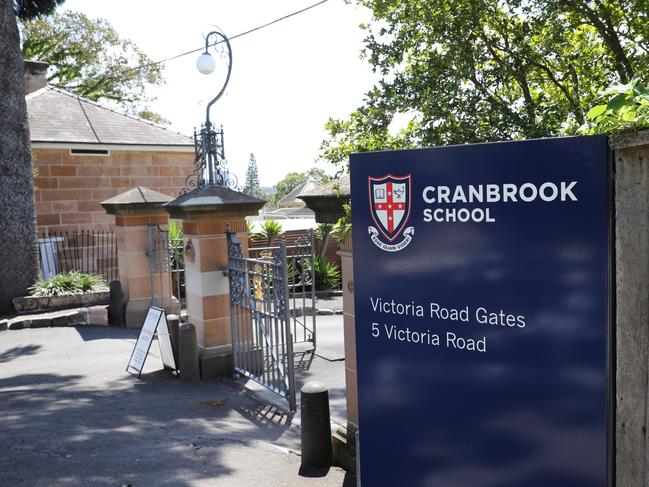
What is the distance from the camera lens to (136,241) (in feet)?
37.5

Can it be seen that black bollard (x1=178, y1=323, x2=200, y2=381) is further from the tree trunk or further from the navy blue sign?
the tree trunk

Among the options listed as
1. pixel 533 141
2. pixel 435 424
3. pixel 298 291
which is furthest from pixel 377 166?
pixel 298 291

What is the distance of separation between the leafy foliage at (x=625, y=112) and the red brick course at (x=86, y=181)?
16796 mm

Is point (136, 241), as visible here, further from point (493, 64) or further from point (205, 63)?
point (493, 64)

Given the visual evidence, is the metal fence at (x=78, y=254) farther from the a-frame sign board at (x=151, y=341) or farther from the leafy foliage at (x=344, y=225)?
the leafy foliage at (x=344, y=225)

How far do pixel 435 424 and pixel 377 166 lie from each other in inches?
49.6

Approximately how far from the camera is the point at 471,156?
9.24ft

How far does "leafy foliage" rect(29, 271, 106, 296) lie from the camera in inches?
469

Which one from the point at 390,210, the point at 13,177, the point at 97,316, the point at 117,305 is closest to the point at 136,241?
the point at 117,305

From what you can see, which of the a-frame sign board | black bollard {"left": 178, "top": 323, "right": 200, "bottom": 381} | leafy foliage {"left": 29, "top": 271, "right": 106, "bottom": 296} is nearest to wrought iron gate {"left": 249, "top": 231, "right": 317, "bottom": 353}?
black bollard {"left": 178, "top": 323, "right": 200, "bottom": 381}

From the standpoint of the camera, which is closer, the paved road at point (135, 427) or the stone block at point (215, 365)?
the paved road at point (135, 427)

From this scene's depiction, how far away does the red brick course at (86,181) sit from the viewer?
1738 centimetres

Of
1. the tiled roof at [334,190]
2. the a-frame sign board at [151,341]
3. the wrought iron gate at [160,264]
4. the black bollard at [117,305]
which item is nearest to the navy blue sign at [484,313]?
the tiled roof at [334,190]

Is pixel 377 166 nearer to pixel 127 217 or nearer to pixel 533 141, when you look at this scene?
pixel 533 141
